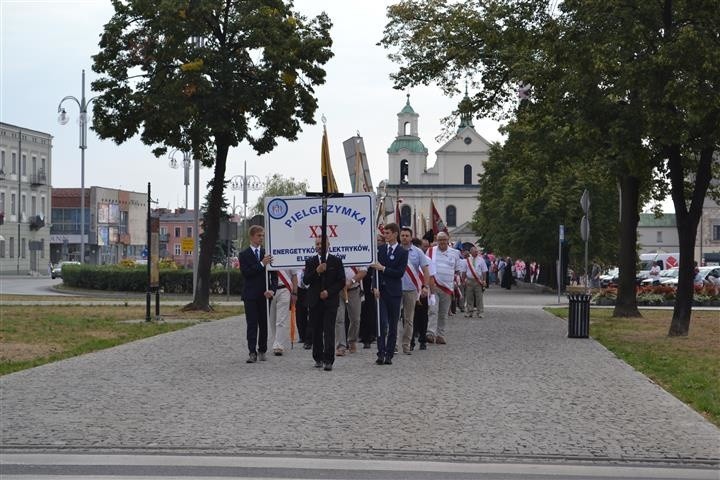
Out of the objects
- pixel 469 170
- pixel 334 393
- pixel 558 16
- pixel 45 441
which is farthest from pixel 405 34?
pixel 469 170

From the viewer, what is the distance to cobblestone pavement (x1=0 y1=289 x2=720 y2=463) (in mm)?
10250

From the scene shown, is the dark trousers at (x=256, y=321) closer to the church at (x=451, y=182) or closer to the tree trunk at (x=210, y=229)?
the tree trunk at (x=210, y=229)

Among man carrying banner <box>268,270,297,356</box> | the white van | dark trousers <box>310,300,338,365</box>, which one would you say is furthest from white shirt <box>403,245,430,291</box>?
the white van

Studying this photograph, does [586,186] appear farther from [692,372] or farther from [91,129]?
[692,372]

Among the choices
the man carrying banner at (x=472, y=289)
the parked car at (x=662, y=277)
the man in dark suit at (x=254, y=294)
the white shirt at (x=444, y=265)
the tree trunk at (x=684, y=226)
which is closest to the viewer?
Result: the man in dark suit at (x=254, y=294)

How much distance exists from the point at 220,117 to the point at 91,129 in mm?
3806

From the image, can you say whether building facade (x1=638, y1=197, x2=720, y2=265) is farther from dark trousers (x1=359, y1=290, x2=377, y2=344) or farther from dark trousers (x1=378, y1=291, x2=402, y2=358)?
dark trousers (x1=378, y1=291, x2=402, y2=358)

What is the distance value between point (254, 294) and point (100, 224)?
108888 millimetres

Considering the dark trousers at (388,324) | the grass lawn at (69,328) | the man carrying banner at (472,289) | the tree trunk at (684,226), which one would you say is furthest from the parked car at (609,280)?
the dark trousers at (388,324)

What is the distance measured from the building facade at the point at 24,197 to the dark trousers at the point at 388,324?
78174 mm

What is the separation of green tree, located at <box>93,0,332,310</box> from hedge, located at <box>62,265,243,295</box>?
16.9m

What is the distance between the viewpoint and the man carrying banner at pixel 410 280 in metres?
19.1

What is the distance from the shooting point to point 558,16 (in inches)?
1031

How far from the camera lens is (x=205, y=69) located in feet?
107
